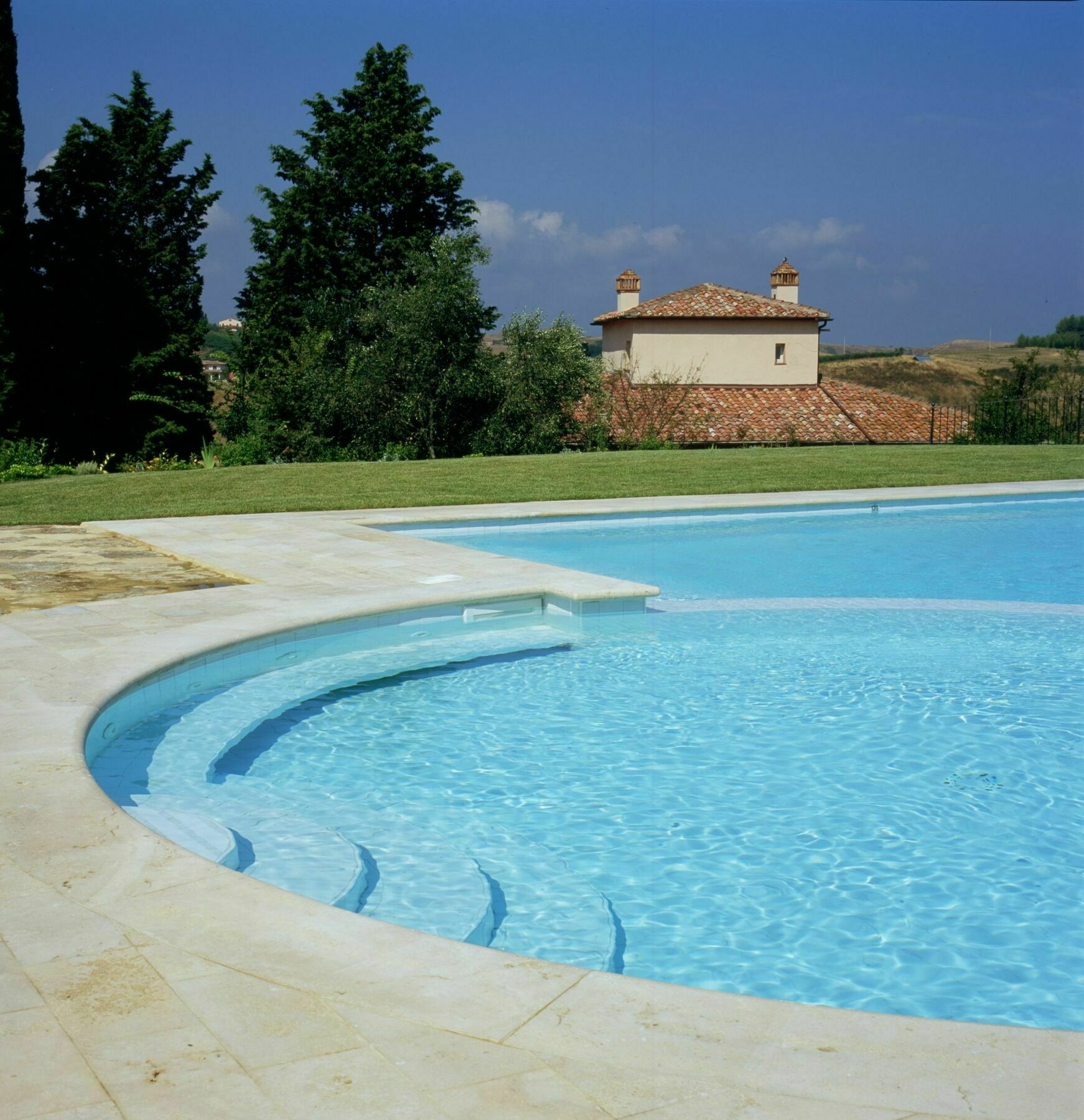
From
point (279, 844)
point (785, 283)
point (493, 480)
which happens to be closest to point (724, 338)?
point (785, 283)

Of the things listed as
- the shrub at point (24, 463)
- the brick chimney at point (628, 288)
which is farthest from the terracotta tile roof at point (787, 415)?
the shrub at point (24, 463)

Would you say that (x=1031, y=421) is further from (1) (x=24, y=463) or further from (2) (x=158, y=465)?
(1) (x=24, y=463)

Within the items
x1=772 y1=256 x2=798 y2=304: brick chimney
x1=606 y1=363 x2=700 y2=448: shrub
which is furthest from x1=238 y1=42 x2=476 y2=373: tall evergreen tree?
x1=772 y1=256 x2=798 y2=304: brick chimney

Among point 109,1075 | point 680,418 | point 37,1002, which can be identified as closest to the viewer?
point 109,1075

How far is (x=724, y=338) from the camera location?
3628 centimetres

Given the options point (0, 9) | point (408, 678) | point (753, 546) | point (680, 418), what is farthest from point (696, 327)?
point (408, 678)

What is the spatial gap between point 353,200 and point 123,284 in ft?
24.6

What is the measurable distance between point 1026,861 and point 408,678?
10.9ft

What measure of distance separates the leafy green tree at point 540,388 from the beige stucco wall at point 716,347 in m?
14.2

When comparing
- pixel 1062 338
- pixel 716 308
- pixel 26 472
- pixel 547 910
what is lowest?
pixel 547 910

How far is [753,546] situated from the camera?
11.4 m

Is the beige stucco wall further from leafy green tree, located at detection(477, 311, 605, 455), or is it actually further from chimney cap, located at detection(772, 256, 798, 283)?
leafy green tree, located at detection(477, 311, 605, 455)

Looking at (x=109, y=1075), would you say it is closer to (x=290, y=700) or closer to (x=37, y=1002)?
(x=37, y=1002)

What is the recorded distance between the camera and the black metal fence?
76.3 ft
